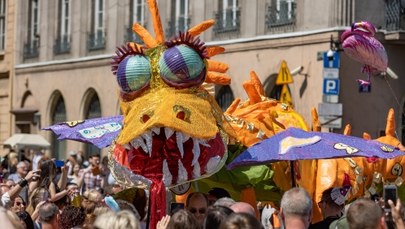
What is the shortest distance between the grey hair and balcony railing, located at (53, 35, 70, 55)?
28.1 meters

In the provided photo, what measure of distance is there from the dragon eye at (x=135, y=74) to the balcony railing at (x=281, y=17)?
15455mm

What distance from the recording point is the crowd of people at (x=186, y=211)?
7777 millimetres

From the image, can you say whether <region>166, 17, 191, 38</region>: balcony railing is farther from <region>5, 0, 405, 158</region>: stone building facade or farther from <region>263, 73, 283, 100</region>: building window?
<region>263, 73, 283, 100</region>: building window

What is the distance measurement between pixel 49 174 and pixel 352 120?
11924 mm

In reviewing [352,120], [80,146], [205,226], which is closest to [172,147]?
[205,226]

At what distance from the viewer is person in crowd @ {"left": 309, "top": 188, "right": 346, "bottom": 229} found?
10516mm

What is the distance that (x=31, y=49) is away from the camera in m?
39.0

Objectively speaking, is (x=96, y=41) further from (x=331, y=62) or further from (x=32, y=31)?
(x=331, y=62)

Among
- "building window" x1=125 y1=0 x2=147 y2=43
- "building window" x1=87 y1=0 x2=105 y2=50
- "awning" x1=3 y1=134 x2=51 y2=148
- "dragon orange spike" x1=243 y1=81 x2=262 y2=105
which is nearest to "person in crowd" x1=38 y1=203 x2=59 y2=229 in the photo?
"dragon orange spike" x1=243 y1=81 x2=262 y2=105

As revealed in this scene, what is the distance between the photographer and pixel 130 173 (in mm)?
11445

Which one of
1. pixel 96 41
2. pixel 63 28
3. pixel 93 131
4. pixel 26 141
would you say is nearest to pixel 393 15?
pixel 26 141

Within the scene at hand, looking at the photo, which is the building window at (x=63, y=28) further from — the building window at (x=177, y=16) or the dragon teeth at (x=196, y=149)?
the dragon teeth at (x=196, y=149)

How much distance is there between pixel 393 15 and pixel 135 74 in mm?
14931

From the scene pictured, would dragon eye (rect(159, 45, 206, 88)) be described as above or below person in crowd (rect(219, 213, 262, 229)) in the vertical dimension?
above
